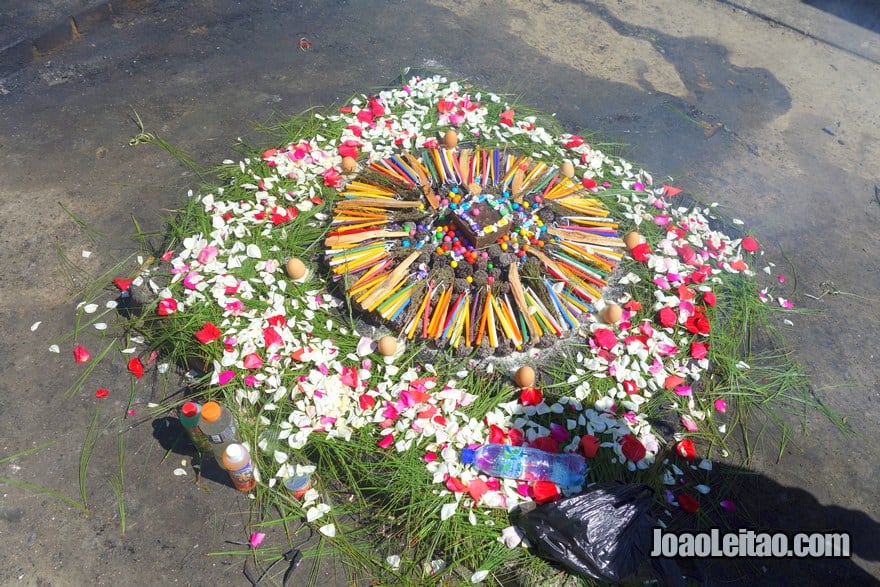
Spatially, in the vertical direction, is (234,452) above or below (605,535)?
below

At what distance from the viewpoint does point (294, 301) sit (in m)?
4.11

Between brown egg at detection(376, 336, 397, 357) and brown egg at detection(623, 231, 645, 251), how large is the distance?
2116mm

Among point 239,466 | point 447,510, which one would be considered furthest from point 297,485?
point 447,510

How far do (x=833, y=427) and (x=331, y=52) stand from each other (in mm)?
6100

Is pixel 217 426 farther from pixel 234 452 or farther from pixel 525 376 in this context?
pixel 525 376

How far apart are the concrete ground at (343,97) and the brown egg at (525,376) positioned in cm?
154

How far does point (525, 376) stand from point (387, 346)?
0.92m

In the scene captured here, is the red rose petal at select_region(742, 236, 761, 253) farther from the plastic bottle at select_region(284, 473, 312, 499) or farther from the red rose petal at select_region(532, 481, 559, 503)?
the plastic bottle at select_region(284, 473, 312, 499)

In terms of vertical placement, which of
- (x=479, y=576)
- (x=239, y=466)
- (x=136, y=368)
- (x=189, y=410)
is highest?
(x=189, y=410)

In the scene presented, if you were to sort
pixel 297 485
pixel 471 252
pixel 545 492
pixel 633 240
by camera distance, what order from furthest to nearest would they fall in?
1. pixel 633 240
2. pixel 471 252
3. pixel 297 485
4. pixel 545 492

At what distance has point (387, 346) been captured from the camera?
12.5 feet

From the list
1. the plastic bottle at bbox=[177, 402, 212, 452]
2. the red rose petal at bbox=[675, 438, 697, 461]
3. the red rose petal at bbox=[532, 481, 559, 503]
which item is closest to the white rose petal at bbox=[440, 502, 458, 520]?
the red rose petal at bbox=[532, 481, 559, 503]

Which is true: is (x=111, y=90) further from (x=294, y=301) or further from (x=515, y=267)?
(x=515, y=267)

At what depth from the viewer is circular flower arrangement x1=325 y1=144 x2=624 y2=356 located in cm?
399
